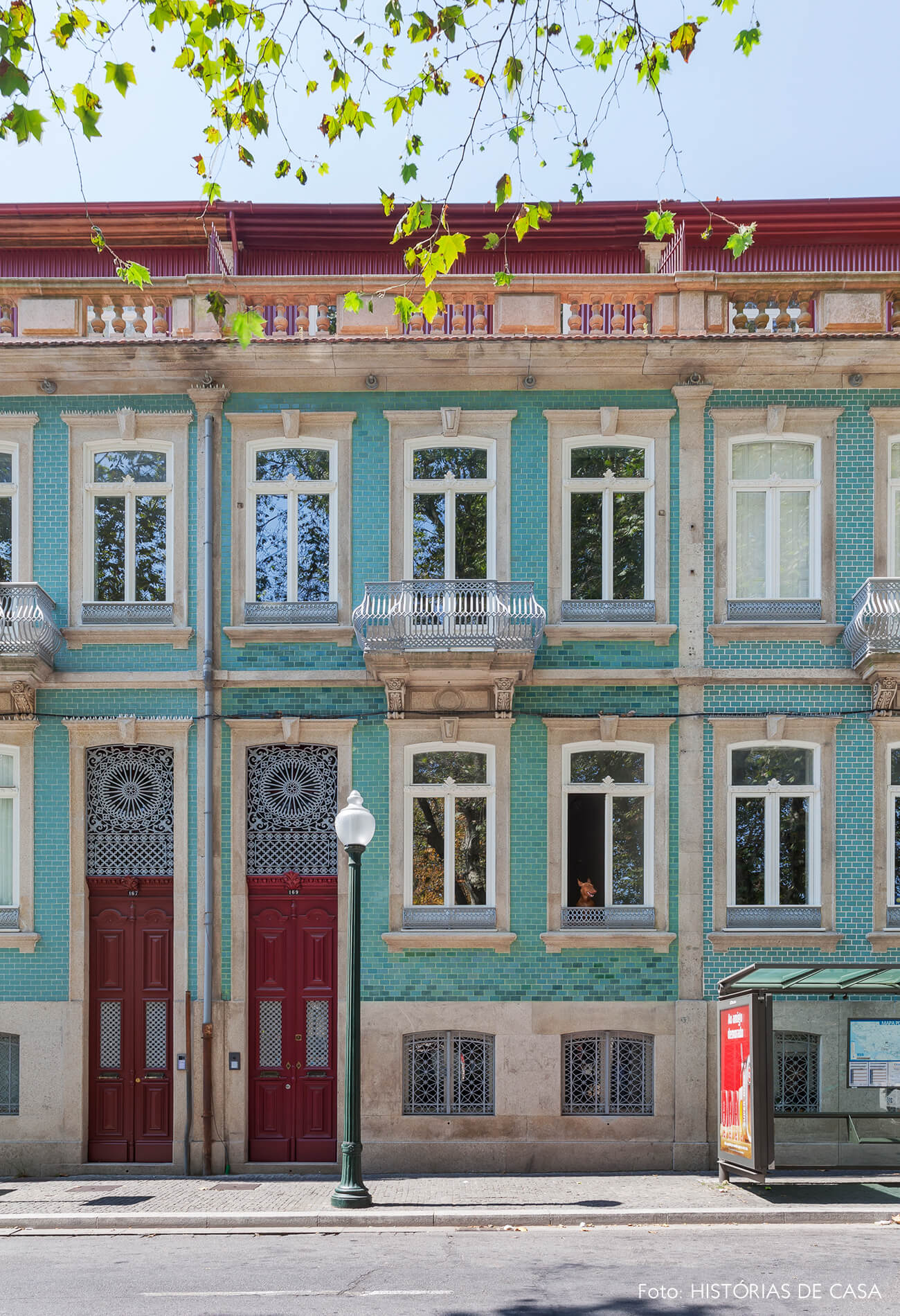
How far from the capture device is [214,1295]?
942 centimetres

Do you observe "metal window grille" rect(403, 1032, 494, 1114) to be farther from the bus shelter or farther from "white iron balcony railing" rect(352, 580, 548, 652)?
"white iron balcony railing" rect(352, 580, 548, 652)

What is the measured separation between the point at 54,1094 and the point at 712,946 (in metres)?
8.03

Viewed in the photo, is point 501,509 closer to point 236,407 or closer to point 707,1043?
point 236,407

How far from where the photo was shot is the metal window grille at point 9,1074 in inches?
600

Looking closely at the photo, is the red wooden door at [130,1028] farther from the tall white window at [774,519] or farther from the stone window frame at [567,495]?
the tall white window at [774,519]

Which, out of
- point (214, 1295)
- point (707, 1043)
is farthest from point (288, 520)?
point (214, 1295)

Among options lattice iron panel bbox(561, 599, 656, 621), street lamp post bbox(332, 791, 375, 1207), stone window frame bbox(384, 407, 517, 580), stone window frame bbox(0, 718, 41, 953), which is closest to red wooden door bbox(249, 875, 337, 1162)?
street lamp post bbox(332, 791, 375, 1207)

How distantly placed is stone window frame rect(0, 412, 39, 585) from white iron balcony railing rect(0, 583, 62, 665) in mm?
657

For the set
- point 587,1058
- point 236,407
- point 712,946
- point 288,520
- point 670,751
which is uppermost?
point 236,407

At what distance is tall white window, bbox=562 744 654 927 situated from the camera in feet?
50.6

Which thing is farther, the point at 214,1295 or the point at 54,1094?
the point at 54,1094

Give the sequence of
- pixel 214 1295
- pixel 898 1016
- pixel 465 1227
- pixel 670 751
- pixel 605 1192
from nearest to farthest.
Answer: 1. pixel 214 1295
2. pixel 465 1227
3. pixel 605 1192
4. pixel 898 1016
5. pixel 670 751

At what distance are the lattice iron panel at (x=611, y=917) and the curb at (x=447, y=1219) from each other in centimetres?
375

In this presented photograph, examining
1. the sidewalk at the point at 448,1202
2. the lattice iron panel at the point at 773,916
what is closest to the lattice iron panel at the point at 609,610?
the lattice iron panel at the point at 773,916
